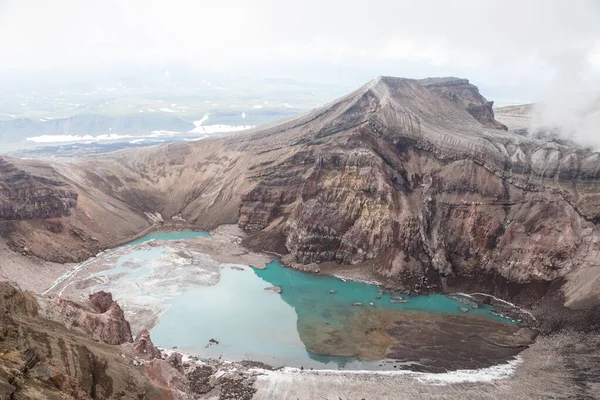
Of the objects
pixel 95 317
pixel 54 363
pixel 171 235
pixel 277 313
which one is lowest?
pixel 277 313

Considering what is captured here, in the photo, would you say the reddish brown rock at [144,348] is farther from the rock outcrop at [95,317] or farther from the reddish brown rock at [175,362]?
the rock outcrop at [95,317]

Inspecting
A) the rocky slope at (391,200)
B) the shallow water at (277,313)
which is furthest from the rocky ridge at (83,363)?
the rocky slope at (391,200)

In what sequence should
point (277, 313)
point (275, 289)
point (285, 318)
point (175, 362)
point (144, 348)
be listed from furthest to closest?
point (275, 289), point (277, 313), point (285, 318), point (175, 362), point (144, 348)

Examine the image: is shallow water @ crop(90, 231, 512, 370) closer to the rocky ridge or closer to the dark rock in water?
the dark rock in water

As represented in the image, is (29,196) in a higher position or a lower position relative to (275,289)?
higher

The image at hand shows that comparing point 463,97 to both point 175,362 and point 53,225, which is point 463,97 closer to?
point 53,225

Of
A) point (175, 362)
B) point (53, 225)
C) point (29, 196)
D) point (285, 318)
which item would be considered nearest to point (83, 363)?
point (175, 362)

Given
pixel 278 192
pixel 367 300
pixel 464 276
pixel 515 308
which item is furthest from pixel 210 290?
pixel 515 308

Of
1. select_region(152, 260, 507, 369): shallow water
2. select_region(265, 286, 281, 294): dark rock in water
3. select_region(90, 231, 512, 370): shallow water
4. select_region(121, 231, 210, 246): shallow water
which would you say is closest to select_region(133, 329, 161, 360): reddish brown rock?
select_region(90, 231, 512, 370): shallow water

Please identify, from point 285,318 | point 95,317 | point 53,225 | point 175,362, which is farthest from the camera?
point 53,225
